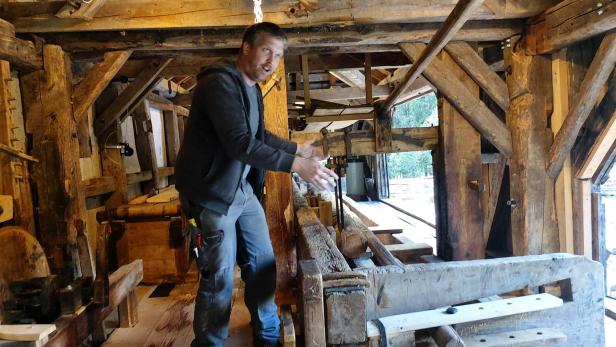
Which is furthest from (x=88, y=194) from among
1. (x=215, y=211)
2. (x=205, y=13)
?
(x=215, y=211)

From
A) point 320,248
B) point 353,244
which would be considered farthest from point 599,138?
point 320,248

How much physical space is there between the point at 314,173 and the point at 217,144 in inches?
18.4

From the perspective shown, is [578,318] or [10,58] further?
[10,58]

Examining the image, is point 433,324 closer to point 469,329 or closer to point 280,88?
point 469,329

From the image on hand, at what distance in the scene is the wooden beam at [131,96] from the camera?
347cm

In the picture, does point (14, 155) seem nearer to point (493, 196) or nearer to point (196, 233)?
point (196, 233)

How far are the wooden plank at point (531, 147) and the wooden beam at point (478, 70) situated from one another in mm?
60

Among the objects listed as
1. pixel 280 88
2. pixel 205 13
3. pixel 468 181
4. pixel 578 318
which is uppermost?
pixel 205 13

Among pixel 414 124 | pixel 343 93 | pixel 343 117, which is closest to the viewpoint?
pixel 343 117

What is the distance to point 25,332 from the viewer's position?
50.8 inches

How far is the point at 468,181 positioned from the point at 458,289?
1.76 metres

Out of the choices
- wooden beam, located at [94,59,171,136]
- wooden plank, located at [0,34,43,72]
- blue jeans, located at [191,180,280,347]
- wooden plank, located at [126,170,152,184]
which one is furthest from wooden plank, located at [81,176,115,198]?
blue jeans, located at [191,180,280,347]

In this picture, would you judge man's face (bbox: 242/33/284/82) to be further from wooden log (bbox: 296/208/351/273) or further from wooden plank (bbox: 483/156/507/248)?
wooden plank (bbox: 483/156/507/248)

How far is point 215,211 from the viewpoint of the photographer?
1.63 meters
